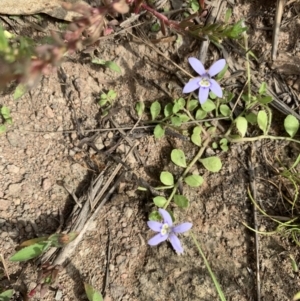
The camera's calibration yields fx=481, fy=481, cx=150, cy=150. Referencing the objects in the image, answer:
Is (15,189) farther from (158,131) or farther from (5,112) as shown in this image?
(158,131)

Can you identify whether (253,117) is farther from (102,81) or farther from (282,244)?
(102,81)

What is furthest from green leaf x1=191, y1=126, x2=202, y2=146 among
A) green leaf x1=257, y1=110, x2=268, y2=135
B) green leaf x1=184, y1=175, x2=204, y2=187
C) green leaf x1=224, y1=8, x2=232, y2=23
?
green leaf x1=224, y1=8, x2=232, y2=23

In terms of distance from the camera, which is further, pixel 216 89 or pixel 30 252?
pixel 216 89

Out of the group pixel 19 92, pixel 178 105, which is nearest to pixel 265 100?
pixel 178 105

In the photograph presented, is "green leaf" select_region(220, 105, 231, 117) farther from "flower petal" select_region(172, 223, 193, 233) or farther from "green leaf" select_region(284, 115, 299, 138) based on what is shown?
"flower petal" select_region(172, 223, 193, 233)

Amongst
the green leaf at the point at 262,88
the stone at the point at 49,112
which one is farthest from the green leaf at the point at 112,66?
the green leaf at the point at 262,88
